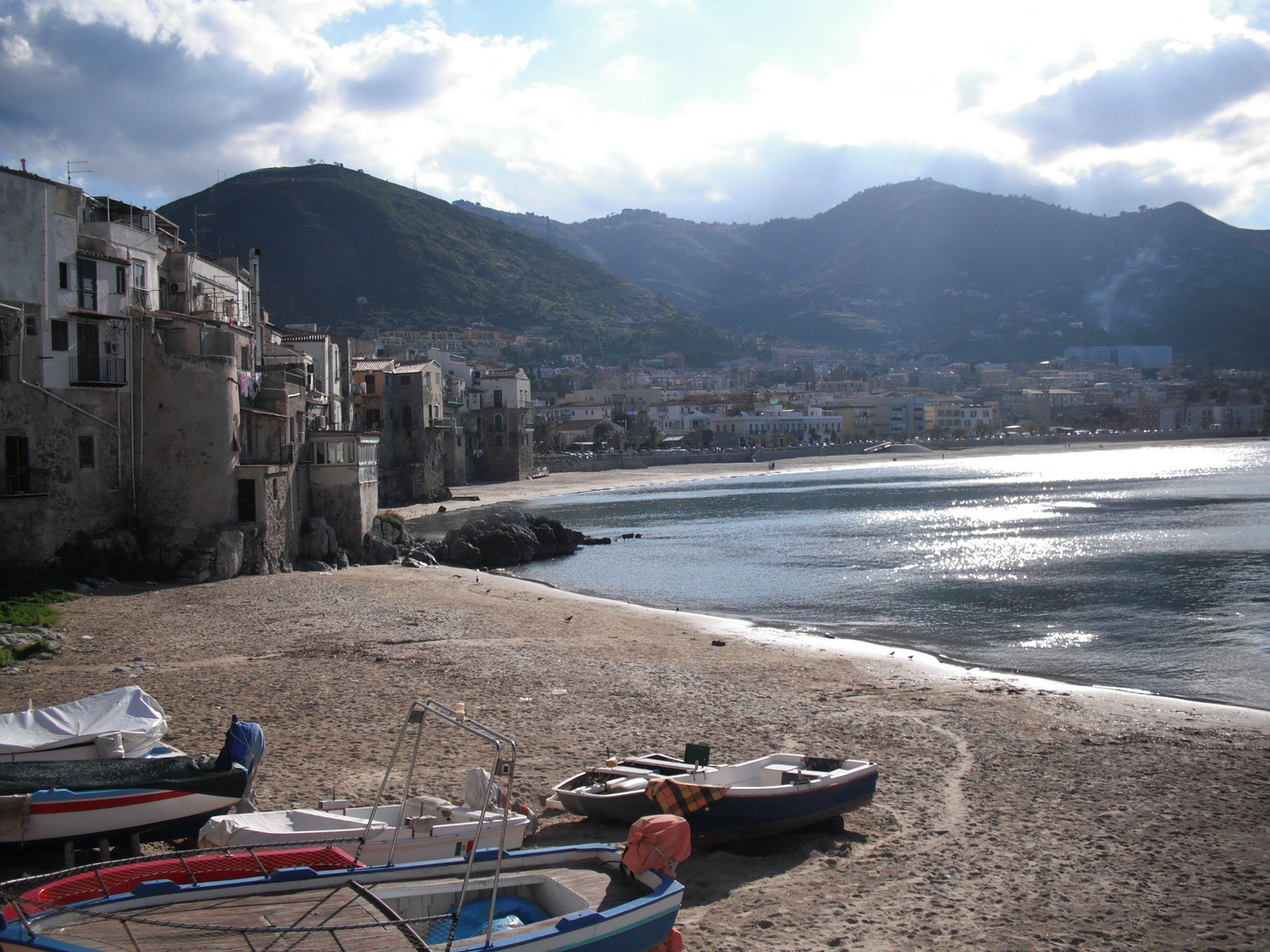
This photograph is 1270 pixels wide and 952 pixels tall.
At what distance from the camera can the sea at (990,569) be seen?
69.5ft

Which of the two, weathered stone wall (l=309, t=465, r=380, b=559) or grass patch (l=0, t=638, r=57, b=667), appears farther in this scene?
weathered stone wall (l=309, t=465, r=380, b=559)

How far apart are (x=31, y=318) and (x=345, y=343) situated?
33346mm

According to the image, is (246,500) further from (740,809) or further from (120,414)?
(740,809)

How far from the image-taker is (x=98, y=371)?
2470cm

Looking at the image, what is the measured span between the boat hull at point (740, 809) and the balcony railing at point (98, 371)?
20822mm

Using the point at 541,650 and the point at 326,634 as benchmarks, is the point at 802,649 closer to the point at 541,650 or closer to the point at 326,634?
the point at 541,650

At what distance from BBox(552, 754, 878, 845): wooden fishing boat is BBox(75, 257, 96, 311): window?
71.3ft

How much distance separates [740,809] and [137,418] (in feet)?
75.1

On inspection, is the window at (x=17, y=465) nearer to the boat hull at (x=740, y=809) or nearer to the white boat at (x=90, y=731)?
the white boat at (x=90, y=731)

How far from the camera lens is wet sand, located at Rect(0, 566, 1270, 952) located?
8109 mm

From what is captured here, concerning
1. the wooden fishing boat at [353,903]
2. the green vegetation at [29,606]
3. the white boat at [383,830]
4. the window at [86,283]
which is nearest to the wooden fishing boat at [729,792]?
the white boat at [383,830]

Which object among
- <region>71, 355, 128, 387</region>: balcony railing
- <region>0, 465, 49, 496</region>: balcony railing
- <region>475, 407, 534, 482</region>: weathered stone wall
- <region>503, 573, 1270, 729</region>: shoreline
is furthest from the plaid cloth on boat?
<region>475, 407, 534, 482</region>: weathered stone wall

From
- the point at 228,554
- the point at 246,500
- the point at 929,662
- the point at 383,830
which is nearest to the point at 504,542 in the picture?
the point at 246,500

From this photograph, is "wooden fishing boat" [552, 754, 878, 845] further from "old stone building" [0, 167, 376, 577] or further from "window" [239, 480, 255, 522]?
"window" [239, 480, 255, 522]
